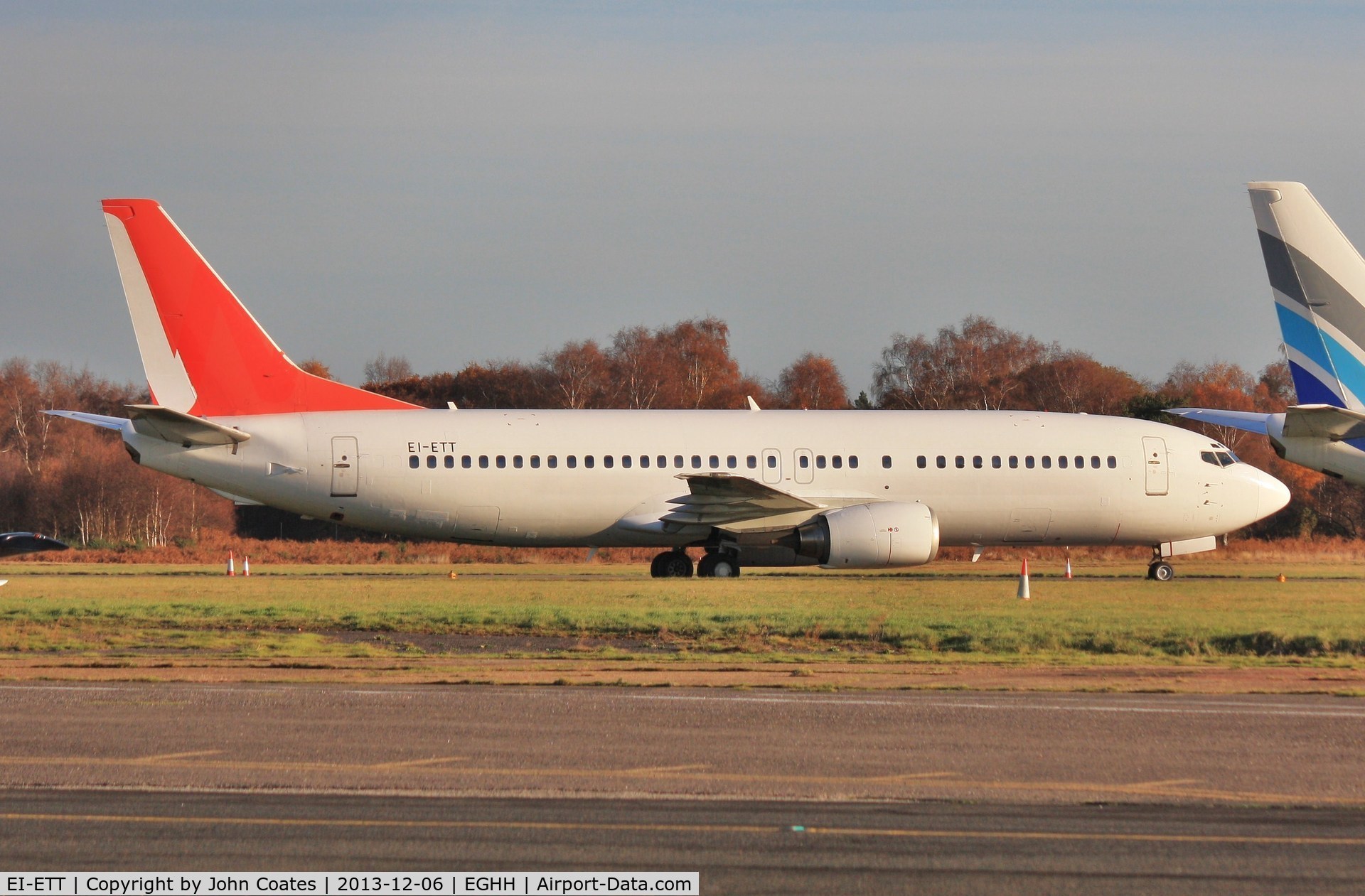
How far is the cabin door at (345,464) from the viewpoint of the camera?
28.7 meters

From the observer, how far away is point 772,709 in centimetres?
1276

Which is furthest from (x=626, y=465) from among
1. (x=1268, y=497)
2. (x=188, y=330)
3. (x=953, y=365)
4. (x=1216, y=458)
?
(x=953, y=365)

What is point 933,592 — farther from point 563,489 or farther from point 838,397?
point 838,397

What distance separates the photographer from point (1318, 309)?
62.6ft

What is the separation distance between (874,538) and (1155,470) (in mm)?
7283

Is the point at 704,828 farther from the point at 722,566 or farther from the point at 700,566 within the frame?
the point at 700,566

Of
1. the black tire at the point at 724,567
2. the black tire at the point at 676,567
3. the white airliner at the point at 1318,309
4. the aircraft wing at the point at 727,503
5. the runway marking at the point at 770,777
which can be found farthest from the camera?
the black tire at the point at 676,567

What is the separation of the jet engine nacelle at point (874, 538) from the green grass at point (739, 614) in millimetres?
610

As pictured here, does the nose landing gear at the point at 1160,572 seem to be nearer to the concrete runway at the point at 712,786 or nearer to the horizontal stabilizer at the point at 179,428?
the concrete runway at the point at 712,786

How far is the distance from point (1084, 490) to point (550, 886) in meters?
26.3

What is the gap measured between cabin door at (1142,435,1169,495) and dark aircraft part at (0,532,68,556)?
1128 inches

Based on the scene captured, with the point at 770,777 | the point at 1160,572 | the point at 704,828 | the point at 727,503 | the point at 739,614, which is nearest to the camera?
the point at 704,828
